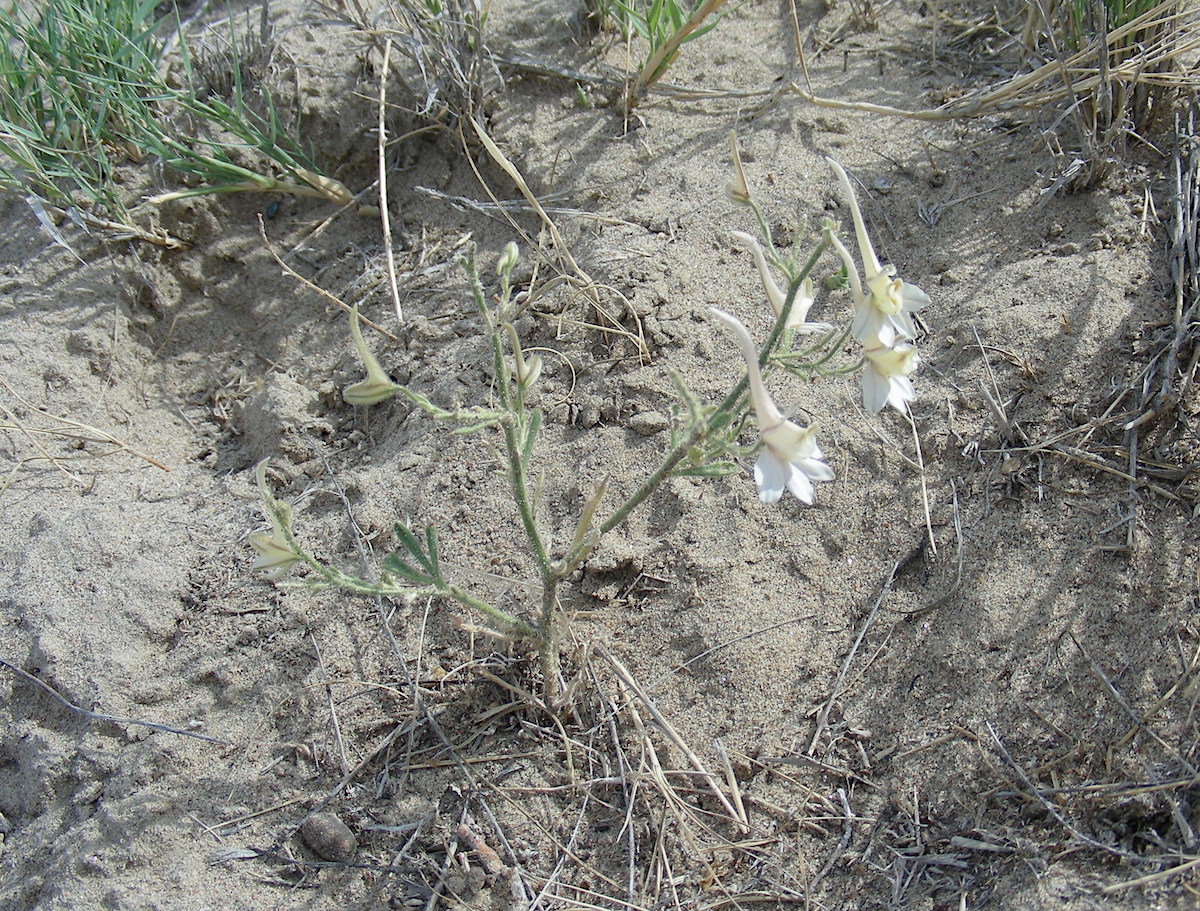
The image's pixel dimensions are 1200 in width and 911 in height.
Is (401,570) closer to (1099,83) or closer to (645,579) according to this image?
(645,579)

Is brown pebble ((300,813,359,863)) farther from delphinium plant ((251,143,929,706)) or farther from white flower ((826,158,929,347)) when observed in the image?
white flower ((826,158,929,347))

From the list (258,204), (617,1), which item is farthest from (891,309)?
(258,204)

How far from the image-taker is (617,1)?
275 centimetres

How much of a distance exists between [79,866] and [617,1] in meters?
2.62

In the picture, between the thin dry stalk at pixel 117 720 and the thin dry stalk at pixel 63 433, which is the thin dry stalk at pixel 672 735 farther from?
the thin dry stalk at pixel 63 433

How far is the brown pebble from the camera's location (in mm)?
1792

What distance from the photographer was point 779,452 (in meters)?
1.34

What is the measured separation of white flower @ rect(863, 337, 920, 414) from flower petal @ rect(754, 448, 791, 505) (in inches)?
6.7

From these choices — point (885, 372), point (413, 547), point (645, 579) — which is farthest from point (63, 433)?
point (885, 372)

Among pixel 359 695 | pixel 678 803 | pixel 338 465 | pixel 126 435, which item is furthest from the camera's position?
pixel 126 435

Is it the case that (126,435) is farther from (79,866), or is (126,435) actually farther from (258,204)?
(79,866)

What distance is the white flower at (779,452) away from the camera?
132 cm

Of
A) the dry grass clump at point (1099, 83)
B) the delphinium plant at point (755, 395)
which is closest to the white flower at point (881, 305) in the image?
the delphinium plant at point (755, 395)

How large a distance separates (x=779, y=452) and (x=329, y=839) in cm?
119
